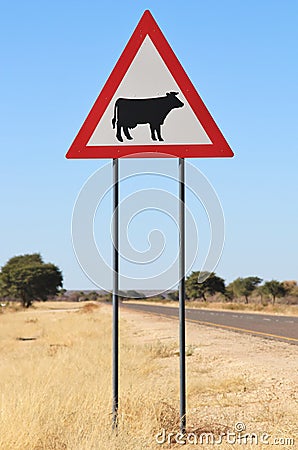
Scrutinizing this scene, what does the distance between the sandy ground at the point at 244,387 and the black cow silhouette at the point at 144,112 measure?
280cm

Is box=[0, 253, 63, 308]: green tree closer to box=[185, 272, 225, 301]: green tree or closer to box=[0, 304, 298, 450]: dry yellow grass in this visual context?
box=[185, 272, 225, 301]: green tree

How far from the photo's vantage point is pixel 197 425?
6.72 m

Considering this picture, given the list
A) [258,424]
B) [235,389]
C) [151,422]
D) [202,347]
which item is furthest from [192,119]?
[202,347]

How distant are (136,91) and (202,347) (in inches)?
497

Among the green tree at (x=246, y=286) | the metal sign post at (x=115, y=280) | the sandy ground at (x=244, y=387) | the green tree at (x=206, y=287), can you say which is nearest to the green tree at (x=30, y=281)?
the green tree at (x=206, y=287)

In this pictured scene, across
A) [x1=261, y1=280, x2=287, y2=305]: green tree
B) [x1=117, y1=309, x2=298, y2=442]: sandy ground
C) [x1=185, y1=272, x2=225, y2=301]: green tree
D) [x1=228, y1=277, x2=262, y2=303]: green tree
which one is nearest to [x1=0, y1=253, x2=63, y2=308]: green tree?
[x1=185, y1=272, x2=225, y2=301]: green tree

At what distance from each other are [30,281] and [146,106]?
8476 cm

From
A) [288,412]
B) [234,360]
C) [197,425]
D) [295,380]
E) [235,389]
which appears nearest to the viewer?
[197,425]

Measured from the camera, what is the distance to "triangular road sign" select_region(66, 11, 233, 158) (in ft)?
18.7

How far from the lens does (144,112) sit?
570 centimetres

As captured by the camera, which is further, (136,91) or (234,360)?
(234,360)

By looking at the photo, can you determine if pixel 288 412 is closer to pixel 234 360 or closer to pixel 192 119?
pixel 192 119

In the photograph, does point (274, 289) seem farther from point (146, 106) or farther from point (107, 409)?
point (146, 106)

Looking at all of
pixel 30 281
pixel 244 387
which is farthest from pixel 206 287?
pixel 244 387
